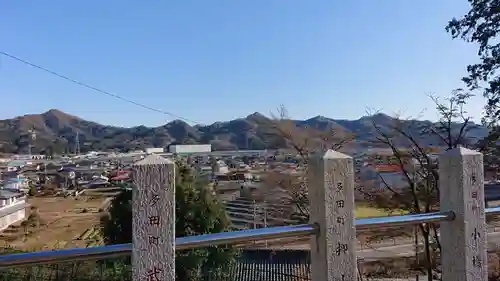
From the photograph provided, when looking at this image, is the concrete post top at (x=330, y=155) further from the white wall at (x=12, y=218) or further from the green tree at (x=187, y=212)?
the white wall at (x=12, y=218)

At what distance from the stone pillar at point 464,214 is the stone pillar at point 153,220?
4.37ft

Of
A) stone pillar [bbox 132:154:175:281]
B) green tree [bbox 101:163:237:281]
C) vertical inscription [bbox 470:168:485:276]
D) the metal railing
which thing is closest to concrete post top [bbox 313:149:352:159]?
the metal railing

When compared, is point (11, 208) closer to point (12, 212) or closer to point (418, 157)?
point (12, 212)

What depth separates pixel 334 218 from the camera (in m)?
1.59

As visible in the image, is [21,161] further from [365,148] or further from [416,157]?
[416,157]

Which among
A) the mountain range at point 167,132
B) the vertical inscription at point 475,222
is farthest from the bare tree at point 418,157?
the vertical inscription at point 475,222

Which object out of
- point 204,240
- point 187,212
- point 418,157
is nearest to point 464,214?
point 204,240

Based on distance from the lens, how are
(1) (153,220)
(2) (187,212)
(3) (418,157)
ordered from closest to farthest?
(1) (153,220) → (2) (187,212) → (3) (418,157)

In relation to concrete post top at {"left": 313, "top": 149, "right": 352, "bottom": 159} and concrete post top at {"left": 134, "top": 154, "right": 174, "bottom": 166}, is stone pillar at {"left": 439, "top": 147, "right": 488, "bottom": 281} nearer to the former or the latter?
concrete post top at {"left": 313, "top": 149, "right": 352, "bottom": 159}

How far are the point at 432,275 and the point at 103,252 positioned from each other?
30.3 feet

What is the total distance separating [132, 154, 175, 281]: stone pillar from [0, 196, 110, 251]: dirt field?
343 inches

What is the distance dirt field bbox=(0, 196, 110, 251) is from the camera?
10336 millimetres

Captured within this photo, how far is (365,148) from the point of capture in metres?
11.3

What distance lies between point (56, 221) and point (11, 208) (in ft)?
4.29
